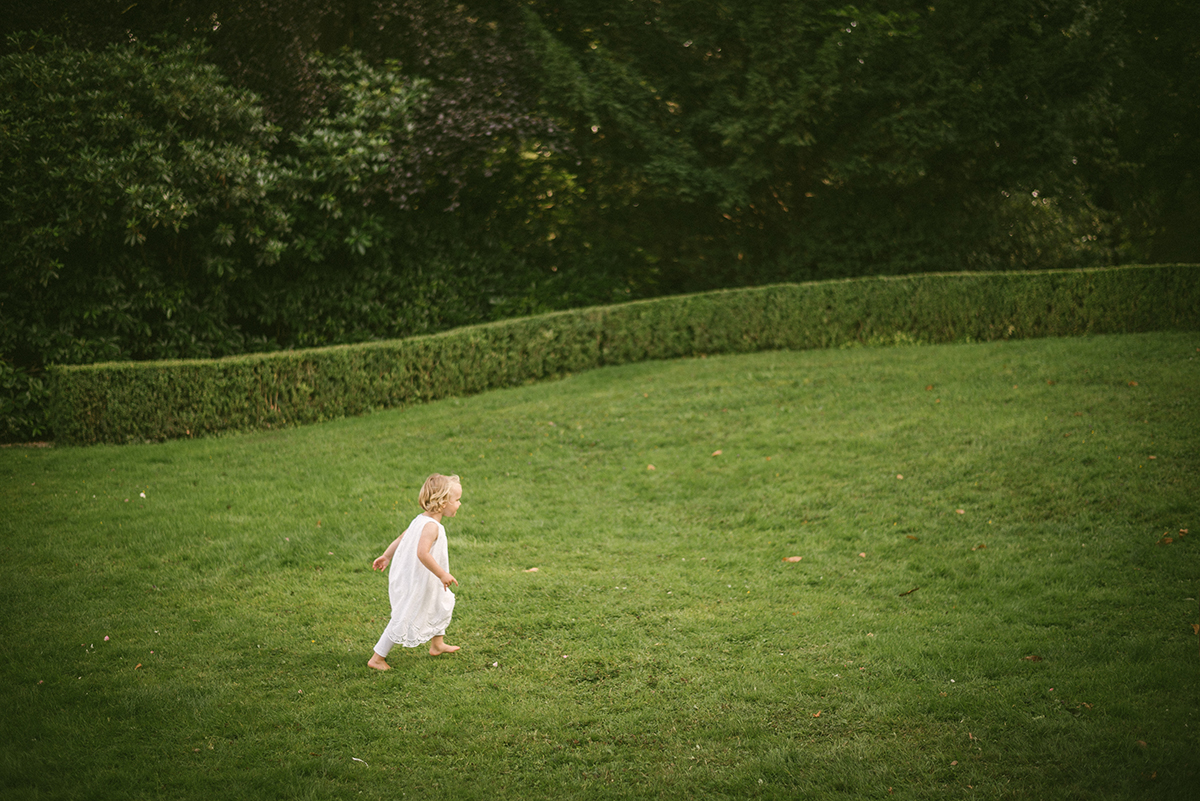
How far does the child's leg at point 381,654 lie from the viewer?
5.22 m

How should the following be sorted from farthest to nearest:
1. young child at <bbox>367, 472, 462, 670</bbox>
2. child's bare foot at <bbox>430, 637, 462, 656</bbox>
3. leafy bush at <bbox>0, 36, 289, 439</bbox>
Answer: leafy bush at <bbox>0, 36, 289, 439</bbox>
child's bare foot at <bbox>430, 637, 462, 656</bbox>
young child at <bbox>367, 472, 462, 670</bbox>

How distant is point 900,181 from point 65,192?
15.1 m

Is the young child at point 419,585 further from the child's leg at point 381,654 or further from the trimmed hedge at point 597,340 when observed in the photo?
the trimmed hedge at point 597,340

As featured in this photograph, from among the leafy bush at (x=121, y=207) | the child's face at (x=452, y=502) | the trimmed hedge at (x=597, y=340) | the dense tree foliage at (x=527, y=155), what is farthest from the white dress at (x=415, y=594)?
the dense tree foliage at (x=527, y=155)

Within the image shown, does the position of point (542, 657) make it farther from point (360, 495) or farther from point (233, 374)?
point (233, 374)

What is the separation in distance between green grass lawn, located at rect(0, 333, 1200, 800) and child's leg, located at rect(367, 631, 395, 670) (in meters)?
0.08

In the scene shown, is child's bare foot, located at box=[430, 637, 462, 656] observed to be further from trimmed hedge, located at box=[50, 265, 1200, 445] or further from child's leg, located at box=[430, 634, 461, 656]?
trimmed hedge, located at box=[50, 265, 1200, 445]

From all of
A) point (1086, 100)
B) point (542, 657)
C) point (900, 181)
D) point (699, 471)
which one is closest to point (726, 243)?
point (900, 181)

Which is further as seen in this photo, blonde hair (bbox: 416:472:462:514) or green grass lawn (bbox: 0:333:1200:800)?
blonde hair (bbox: 416:472:462:514)

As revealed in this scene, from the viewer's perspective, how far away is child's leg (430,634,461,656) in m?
5.43

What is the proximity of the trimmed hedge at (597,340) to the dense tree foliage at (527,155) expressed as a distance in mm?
2132

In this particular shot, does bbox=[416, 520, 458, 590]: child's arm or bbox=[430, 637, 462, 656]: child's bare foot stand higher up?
bbox=[416, 520, 458, 590]: child's arm

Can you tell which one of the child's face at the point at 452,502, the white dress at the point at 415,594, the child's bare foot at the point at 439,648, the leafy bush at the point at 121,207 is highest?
the leafy bush at the point at 121,207

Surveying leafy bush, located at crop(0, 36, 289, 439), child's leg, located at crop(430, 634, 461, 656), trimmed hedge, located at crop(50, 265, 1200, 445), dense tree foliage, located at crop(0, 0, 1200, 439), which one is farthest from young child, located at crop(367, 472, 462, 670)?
dense tree foliage, located at crop(0, 0, 1200, 439)
